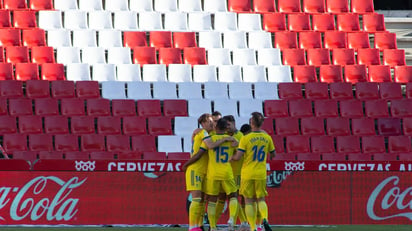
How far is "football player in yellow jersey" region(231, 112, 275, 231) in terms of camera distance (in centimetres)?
1076

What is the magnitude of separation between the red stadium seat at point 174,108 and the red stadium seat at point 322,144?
2.66m

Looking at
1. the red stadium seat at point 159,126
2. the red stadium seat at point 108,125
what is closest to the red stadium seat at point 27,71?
the red stadium seat at point 108,125

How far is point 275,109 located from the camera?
18.1 meters

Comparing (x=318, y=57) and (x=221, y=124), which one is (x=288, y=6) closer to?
(x=318, y=57)

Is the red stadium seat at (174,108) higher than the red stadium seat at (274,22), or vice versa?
the red stadium seat at (274,22)

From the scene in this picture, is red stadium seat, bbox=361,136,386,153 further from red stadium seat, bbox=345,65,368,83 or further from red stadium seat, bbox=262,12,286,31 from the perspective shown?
red stadium seat, bbox=262,12,286,31

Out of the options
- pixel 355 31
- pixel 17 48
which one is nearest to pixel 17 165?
pixel 17 48

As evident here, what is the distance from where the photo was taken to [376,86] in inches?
753

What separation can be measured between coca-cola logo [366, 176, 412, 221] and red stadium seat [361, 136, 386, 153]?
4.32 metres

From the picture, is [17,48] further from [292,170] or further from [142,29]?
[292,170]

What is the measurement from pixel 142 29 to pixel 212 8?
1.89 m

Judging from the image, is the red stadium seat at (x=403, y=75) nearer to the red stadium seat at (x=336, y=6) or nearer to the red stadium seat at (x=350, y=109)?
the red stadium seat at (x=350, y=109)

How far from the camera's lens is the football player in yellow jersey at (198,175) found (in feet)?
Result: 34.6

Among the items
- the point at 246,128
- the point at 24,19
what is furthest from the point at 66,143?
the point at 246,128
